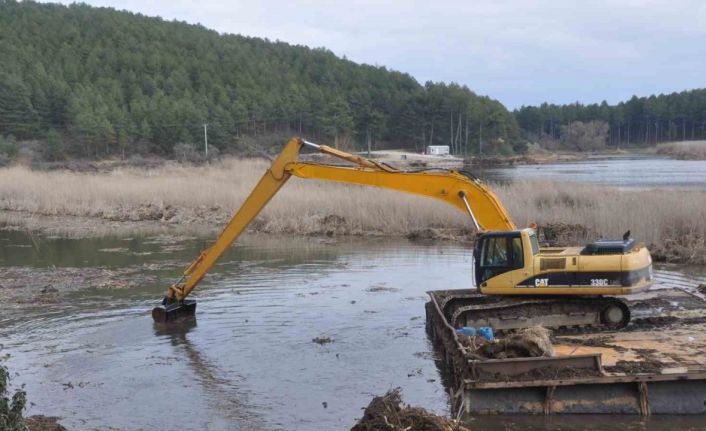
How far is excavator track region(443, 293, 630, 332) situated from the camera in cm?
1328

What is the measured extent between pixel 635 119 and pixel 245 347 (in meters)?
145

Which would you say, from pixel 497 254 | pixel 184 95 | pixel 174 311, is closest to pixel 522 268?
pixel 497 254

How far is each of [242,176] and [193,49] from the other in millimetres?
108969

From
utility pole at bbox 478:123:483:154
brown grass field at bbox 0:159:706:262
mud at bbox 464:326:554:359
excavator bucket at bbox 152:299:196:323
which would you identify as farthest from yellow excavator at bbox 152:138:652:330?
utility pole at bbox 478:123:483:154

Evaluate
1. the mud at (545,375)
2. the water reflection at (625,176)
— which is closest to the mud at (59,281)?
the mud at (545,375)

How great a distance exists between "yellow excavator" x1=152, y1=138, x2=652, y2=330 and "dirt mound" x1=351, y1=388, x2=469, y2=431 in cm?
460

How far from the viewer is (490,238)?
1347 cm

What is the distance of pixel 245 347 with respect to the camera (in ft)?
45.7

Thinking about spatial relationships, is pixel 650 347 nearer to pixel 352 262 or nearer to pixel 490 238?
pixel 490 238

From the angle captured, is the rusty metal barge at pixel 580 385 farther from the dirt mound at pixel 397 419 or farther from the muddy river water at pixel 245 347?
the dirt mound at pixel 397 419

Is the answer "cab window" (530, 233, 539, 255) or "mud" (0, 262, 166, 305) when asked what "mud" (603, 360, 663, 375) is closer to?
"cab window" (530, 233, 539, 255)

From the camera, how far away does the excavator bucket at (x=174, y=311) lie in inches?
613

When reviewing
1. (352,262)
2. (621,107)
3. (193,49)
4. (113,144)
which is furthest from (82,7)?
(352,262)

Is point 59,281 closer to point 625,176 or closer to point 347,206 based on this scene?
point 347,206
